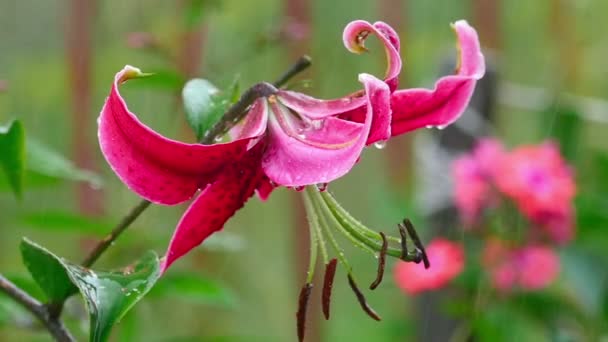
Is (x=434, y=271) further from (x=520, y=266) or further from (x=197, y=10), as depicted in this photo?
(x=197, y=10)

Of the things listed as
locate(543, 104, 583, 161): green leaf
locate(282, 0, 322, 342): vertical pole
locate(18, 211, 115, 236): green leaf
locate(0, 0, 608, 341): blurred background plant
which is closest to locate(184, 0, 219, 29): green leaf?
locate(0, 0, 608, 341): blurred background plant

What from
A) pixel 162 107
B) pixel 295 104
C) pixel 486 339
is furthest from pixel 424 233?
pixel 162 107

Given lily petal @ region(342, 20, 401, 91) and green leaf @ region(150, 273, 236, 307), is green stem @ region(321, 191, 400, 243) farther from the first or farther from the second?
green leaf @ region(150, 273, 236, 307)

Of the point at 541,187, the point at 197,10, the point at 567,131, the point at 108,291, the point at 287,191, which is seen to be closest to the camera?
the point at 108,291

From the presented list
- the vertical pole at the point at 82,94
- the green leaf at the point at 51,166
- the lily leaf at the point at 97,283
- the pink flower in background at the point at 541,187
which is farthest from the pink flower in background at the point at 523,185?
the vertical pole at the point at 82,94

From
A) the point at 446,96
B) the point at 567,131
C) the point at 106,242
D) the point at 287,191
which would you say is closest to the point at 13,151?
the point at 106,242

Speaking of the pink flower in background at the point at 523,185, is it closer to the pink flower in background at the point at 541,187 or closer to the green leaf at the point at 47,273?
the pink flower in background at the point at 541,187
